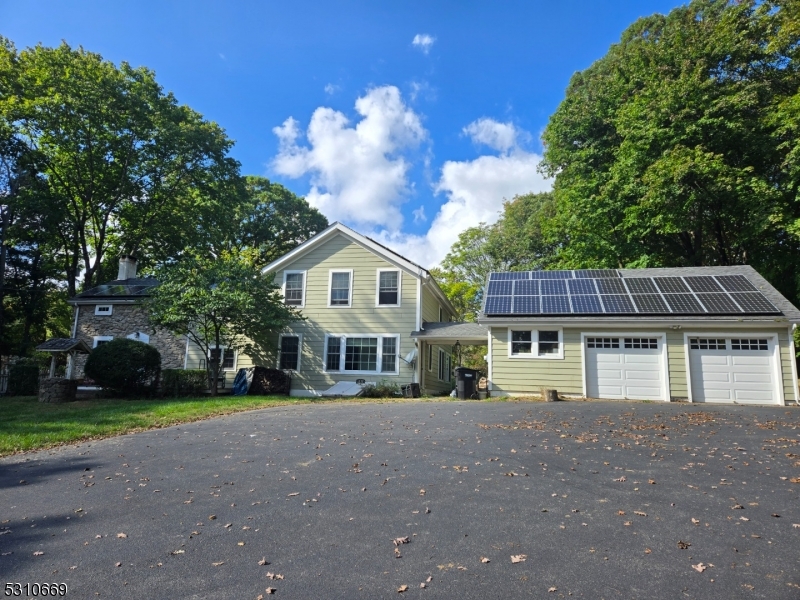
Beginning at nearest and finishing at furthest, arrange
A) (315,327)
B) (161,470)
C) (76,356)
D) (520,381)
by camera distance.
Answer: (161,470), (520,381), (315,327), (76,356)

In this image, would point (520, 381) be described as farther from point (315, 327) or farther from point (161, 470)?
point (161, 470)

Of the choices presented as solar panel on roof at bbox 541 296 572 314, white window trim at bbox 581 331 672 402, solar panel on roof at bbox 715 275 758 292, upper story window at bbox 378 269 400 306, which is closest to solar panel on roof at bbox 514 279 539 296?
solar panel on roof at bbox 541 296 572 314

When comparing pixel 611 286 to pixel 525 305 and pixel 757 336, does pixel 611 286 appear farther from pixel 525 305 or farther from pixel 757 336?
pixel 757 336

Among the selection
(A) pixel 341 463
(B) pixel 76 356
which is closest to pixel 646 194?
(A) pixel 341 463

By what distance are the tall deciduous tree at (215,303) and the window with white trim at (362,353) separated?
2.07 meters

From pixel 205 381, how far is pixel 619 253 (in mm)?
19706

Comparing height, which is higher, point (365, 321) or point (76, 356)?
point (365, 321)

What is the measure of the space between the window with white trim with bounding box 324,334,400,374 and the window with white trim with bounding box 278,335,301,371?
48.8 inches

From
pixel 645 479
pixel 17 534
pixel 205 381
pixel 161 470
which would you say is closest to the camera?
pixel 17 534

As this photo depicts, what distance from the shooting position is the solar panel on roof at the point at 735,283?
576 inches

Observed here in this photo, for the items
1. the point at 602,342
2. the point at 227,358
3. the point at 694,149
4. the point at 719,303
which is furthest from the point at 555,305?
the point at 227,358

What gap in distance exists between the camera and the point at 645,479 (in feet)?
17.5

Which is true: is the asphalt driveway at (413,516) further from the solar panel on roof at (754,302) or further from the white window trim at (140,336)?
the white window trim at (140,336)

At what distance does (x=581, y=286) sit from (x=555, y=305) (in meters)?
1.98
